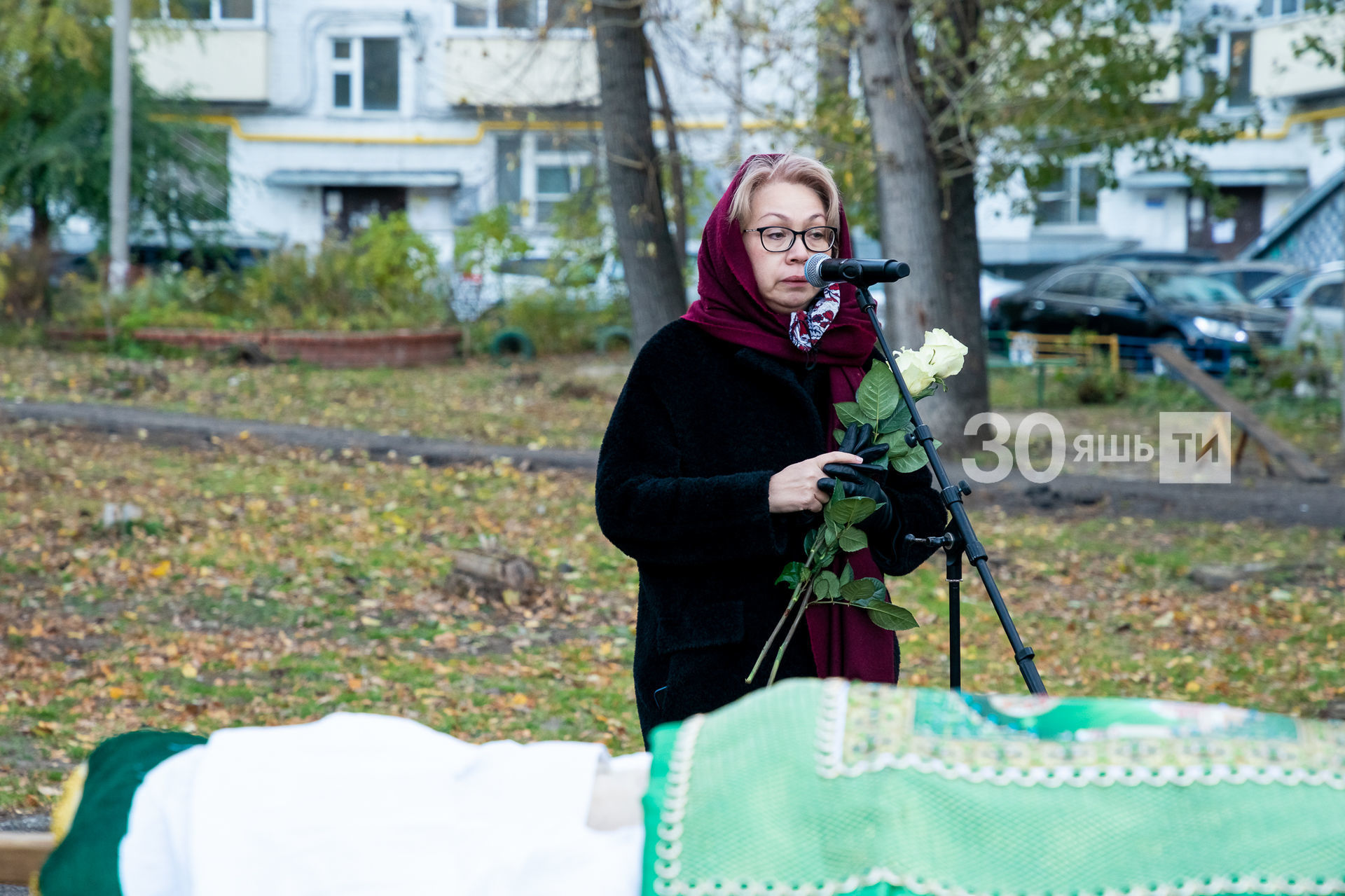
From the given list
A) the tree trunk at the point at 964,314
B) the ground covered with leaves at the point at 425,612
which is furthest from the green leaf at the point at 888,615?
the tree trunk at the point at 964,314

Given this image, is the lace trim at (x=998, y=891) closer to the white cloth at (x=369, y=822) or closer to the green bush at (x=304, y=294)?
the white cloth at (x=369, y=822)

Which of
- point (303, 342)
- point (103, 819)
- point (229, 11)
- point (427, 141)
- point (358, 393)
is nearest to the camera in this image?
point (103, 819)

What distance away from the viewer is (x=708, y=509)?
265 centimetres

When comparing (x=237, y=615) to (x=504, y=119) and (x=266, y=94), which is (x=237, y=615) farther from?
(x=266, y=94)

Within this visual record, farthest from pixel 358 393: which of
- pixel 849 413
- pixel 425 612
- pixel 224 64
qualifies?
pixel 224 64

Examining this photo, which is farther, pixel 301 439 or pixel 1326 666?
pixel 301 439

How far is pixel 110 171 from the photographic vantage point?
20.9 m

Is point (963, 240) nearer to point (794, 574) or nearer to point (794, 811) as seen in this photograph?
point (794, 574)

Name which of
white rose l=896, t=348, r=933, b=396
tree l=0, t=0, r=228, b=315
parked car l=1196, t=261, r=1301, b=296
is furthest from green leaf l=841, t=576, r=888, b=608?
parked car l=1196, t=261, r=1301, b=296

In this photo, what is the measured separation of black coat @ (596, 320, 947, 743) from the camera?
2686mm

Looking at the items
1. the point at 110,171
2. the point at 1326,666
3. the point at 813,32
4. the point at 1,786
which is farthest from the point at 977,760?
the point at 110,171

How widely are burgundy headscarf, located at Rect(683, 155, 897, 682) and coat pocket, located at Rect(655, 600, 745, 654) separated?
15cm

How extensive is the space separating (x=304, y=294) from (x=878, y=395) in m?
18.1

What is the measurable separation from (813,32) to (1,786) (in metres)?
11.5
